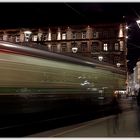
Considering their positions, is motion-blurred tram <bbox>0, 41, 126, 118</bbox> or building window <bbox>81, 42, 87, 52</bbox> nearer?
motion-blurred tram <bbox>0, 41, 126, 118</bbox>

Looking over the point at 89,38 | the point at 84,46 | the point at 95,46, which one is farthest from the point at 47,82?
the point at 89,38

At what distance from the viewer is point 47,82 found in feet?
51.2

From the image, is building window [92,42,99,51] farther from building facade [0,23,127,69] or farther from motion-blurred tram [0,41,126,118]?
motion-blurred tram [0,41,126,118]

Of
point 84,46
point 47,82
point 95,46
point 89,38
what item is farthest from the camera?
point 89,38

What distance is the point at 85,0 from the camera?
12.1 metres

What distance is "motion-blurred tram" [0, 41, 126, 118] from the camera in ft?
43.2

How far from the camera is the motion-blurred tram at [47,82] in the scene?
1316 centimetres

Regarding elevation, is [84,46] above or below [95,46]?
above

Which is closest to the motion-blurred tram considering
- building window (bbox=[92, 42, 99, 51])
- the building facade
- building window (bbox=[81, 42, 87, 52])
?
building window (bbox=[92, 42, 99, 51])

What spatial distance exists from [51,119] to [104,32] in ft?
169

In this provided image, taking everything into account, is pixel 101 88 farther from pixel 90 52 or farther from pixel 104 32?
pixel 104 32

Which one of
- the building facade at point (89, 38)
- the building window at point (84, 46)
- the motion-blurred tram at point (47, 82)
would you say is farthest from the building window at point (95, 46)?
the motion-blurred tram at point (47, 82)

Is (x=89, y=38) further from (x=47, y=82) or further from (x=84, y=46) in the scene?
(x=47, y=82)

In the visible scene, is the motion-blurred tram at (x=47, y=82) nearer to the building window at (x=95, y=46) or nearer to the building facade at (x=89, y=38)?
the building window at (x=95, y=46)
